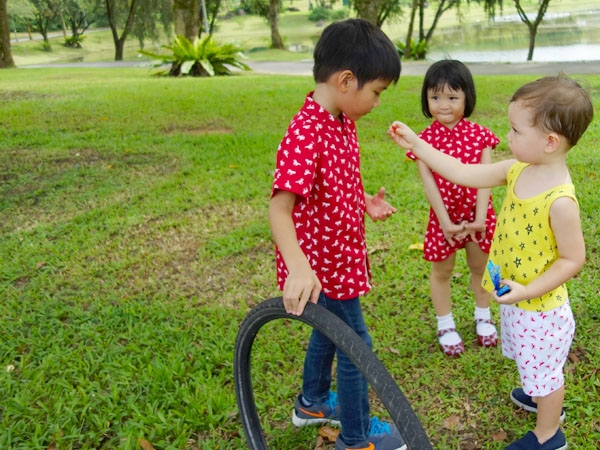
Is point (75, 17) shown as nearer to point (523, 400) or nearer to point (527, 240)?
point (523, 400)

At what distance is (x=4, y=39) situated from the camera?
63.2ft

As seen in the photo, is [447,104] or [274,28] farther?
[274,28]

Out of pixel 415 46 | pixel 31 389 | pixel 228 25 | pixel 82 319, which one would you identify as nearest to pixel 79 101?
pixel 82 319

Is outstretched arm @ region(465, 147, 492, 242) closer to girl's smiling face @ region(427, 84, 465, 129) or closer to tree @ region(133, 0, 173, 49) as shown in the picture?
girl's smiling face @ region(427, 84, 465, 129)

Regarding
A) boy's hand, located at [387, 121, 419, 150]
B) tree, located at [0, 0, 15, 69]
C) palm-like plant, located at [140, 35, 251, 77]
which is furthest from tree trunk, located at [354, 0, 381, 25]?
tree, located at [0, 0, 15, 69]

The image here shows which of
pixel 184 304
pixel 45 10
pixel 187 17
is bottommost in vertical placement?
pixel 184 304

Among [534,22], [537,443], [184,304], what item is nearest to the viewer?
[537,443]

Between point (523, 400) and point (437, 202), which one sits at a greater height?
point (437, 202)

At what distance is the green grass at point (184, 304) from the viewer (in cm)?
246

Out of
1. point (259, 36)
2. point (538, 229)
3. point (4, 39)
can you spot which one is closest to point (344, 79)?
point (538, 229)

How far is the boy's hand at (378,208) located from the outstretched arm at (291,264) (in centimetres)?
55

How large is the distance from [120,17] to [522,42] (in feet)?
77.7

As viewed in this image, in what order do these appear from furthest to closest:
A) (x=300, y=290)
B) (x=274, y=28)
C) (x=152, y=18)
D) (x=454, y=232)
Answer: (x=152, y=18)
(x=274, y=28)
(x=454, y=232)
(x=300, y=290)

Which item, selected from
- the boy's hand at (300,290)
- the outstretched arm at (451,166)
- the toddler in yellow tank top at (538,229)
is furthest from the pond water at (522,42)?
the boy's hand at (300,290)
